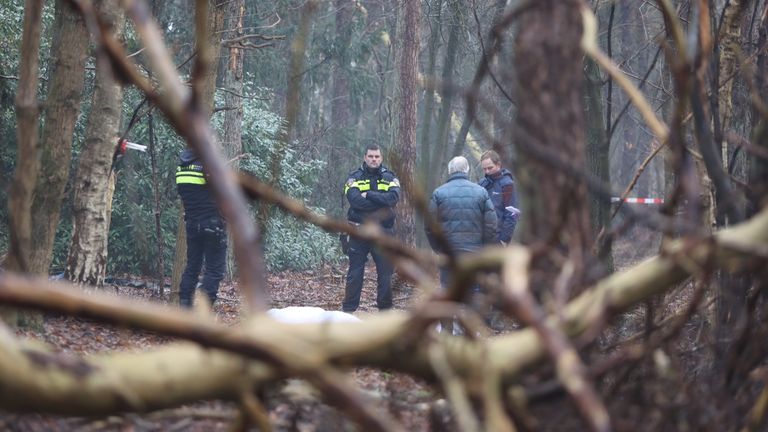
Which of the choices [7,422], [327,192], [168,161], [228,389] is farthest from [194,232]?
[327,192]

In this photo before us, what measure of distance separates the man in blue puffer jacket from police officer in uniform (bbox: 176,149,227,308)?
2.38m

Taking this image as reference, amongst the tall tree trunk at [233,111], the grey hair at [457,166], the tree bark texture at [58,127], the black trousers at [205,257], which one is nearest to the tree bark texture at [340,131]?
the tall tree trunk at [233,111]

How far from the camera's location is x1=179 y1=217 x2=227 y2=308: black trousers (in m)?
9.48

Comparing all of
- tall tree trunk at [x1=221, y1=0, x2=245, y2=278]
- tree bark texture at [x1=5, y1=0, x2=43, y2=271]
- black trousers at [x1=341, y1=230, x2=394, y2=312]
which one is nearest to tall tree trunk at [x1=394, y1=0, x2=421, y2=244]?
tall tree trunk at [x1=221, y1=0, x2=245, y2=278]

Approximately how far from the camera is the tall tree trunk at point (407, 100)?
18.3 m

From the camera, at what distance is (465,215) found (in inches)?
404

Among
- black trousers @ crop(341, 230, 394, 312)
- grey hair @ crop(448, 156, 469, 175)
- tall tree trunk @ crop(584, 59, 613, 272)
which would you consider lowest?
black trousers @ crop(341, 230, 394, 312)

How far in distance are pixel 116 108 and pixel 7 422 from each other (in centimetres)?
594

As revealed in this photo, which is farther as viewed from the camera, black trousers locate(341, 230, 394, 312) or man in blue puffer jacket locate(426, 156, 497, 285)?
black trousers locate(341, 230, 394, 312)

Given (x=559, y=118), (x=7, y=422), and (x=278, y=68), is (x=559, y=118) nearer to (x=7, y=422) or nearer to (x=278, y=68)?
(x=7, y=422)

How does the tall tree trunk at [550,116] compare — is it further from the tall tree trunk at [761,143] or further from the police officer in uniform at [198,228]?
the police officer in uniform at [198,228]

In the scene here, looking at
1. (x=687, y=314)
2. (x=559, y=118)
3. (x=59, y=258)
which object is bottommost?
(x=59, y=258)

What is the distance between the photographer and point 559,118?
3.30m

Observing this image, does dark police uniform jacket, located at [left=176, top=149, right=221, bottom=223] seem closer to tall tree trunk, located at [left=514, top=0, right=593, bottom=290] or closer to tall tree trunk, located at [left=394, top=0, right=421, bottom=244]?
tall tree trunk, located at [left=514, top=0, right=593, bottom=290]
